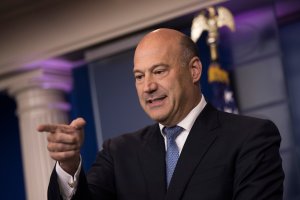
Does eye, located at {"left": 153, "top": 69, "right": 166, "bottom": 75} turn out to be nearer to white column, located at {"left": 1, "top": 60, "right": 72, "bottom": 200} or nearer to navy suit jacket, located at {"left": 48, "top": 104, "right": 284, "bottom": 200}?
navy suit jacket, located at {"left": 48, "top": 104, "right": 284, "bottom": 200}

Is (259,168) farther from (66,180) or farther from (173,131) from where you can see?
(66,180)

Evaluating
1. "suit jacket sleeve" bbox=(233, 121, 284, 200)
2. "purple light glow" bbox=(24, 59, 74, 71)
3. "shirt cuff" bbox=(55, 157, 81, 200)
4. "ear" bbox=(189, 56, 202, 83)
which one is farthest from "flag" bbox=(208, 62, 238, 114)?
"shirt cuff" bbox=(55, 157, 81, 200)

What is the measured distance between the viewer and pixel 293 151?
3.98m

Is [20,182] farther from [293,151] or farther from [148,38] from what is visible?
[148,38]

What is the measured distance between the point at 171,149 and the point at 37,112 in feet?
10.6

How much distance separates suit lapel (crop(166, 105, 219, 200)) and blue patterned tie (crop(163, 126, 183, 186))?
0.05 m

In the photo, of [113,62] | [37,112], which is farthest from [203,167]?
[37,112]

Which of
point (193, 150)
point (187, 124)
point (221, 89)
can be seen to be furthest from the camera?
point (221, 89)

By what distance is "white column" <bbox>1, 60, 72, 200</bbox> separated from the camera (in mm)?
5039

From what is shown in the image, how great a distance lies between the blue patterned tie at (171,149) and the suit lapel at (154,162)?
2cm

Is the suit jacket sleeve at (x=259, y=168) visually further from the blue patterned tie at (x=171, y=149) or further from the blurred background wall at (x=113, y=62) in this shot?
the blurred background wall at (x=113, y=62)

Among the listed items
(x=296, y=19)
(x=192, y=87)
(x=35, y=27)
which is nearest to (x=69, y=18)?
(x=35, y=27)

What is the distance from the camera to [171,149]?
202 cm

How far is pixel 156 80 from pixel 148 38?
0.46ft
